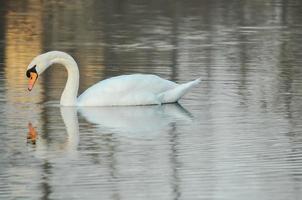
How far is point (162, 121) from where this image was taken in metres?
16.0

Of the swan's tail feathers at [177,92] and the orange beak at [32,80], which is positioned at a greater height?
the orange beak at [32,80]

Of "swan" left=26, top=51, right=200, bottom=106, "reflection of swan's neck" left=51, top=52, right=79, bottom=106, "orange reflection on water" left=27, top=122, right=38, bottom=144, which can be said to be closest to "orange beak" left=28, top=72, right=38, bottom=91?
"swan" left=26, top=51, right=200, bottom=106

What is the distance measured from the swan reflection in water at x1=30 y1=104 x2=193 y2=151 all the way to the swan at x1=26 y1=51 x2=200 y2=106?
10cm

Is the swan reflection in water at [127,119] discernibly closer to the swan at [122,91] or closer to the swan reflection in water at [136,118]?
the swan reflection in water at [136,118]

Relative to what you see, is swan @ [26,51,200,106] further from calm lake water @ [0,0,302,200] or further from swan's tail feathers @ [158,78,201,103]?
calm lake water @ [0,0,302,200]

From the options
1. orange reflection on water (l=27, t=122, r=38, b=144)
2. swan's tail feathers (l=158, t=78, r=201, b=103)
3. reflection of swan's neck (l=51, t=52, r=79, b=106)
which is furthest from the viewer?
swan's tail feathers (l=158, t=78, r=201, b=103)

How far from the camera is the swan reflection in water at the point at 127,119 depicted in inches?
587

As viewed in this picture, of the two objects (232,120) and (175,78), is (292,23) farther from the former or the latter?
(232,120)

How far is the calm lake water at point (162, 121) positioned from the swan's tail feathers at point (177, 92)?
11 cm

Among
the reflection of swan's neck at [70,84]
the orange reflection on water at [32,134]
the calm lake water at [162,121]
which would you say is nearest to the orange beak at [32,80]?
the calm lake water at [162,121]

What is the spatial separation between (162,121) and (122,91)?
1.38 meters

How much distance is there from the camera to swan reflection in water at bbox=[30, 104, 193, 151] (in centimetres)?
1491

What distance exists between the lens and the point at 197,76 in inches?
781

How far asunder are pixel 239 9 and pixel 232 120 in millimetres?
21329
